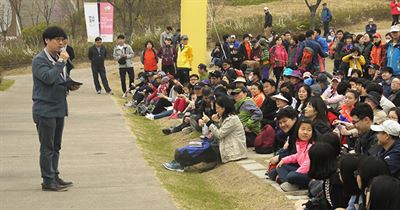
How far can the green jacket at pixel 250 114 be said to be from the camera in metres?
10.7

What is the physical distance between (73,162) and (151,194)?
2.48 metres

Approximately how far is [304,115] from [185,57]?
923 cm

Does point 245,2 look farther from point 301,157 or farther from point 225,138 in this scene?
point 301,157

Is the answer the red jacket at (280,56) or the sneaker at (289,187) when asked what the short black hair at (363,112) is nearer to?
the sneaker at (289,187)

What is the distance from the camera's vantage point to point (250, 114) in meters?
10.8

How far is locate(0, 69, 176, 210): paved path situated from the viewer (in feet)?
24.3

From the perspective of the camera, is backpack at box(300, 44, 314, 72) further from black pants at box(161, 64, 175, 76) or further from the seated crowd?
black pants at box(161, 64, 175, 76)

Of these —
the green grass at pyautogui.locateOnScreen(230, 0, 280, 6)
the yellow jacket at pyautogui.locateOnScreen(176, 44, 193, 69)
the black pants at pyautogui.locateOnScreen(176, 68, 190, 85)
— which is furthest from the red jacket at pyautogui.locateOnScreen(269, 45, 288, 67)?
the green grass at pyautogui.locateOnScreen(230, 0, 280, 6)

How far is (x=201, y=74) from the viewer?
16.5m

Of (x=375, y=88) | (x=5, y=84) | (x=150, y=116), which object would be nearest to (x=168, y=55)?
(x=150, y=116)

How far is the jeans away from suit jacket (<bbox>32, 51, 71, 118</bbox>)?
2.79m

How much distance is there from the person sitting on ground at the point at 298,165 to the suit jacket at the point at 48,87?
2.79 metres

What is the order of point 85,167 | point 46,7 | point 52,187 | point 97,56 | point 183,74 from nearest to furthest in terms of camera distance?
point 52,187
point 85,167
point 183,74
point 97,56
point 46,7

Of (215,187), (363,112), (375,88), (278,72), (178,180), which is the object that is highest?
(363,112)
